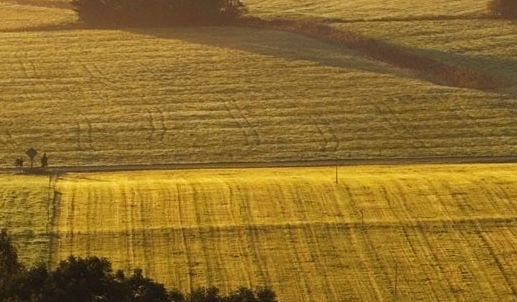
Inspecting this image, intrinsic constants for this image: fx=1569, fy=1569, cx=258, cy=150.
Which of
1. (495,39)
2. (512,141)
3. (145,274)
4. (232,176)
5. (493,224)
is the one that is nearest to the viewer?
(145,274)

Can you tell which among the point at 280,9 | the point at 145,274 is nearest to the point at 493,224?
the point at 145,274

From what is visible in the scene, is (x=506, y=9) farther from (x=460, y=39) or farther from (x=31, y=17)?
(x=31, y=17)

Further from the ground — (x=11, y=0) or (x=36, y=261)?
(x=36, y=261)

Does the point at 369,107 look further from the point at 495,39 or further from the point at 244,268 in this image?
the point at 244,268

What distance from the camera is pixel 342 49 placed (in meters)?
82.4

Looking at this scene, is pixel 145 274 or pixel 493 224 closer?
pixel 145 274

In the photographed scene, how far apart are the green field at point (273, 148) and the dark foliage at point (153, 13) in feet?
4.60

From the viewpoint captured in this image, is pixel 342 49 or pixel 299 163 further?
pixel 342 49

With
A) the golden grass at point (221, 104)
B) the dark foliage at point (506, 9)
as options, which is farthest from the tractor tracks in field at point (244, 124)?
the dark foliage at point (506, 9)

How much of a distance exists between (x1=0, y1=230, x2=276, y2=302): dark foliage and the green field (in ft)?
24.6

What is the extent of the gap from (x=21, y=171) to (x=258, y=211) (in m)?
10.9

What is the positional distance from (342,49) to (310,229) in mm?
34022

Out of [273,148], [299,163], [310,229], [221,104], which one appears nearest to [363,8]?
[221,104]

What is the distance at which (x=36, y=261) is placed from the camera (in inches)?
1801
